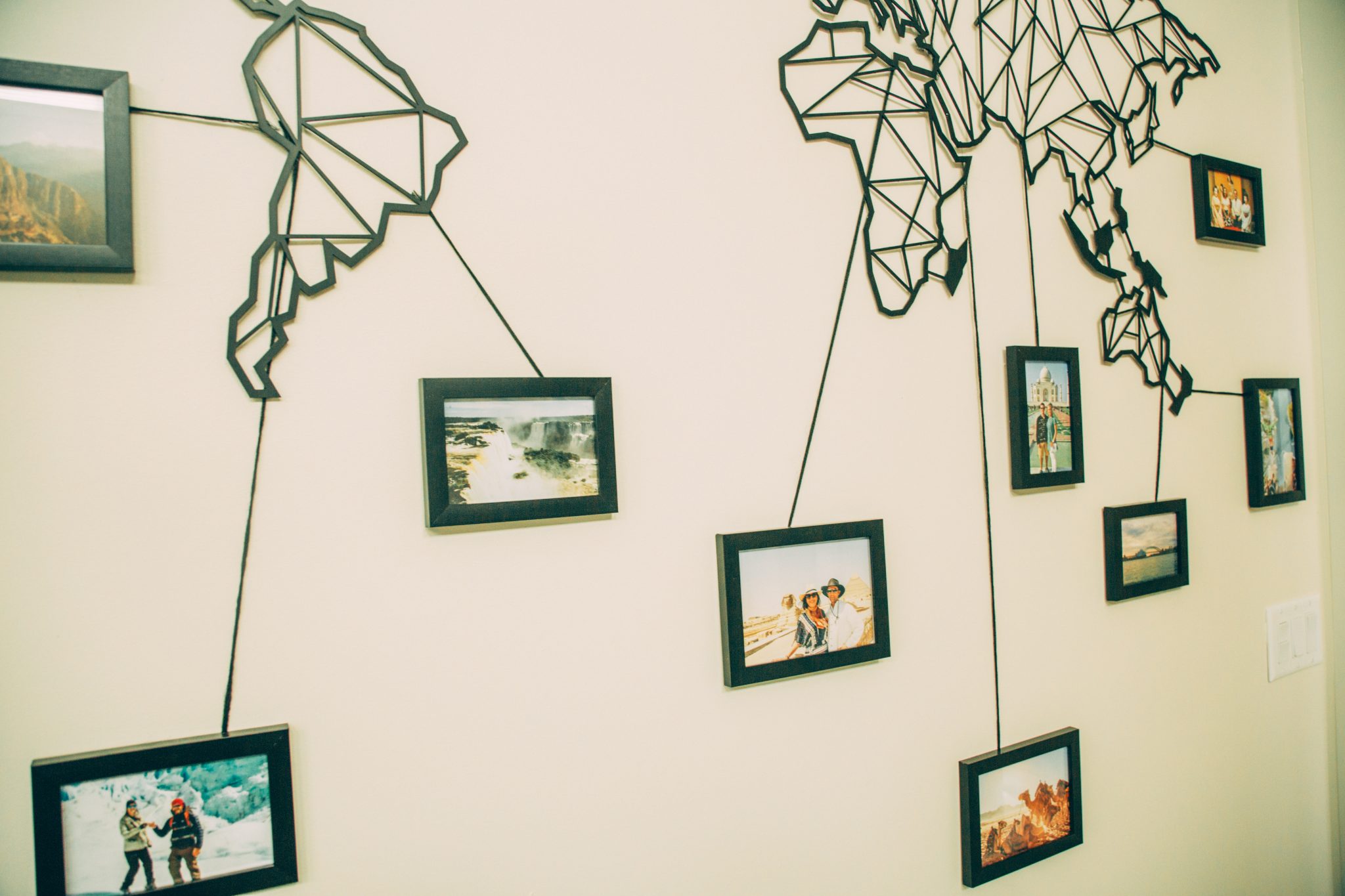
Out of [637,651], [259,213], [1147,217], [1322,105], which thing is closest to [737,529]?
[637,651]

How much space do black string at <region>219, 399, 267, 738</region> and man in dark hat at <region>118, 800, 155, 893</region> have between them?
0.08 m

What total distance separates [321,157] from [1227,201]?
1465 mm

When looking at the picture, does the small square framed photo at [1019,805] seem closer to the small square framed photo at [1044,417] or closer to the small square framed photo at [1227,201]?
the small square framed photo at [1044,417]

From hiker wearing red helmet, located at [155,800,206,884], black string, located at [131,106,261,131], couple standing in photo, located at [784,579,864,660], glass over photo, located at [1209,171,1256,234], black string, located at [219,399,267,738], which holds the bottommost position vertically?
hiker wearing red helmet, located at [155,800,206,884]

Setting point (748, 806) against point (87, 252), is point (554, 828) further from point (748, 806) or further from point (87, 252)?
point (87, 252)

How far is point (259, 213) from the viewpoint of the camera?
61 cm

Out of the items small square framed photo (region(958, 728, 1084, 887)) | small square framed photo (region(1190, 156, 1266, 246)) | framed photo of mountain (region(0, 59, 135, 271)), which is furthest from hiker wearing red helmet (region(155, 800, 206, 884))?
small square framed photo (region(1190, 156, 1266, 246))

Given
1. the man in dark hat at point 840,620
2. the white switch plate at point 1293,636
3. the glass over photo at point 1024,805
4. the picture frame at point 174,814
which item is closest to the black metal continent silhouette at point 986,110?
the man in dark hat at point 840,620

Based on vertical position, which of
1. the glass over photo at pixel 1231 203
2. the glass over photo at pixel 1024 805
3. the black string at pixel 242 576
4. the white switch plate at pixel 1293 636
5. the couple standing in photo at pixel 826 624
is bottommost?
the glass over photo at pixel 1024 805

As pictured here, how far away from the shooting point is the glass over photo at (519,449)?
657mm

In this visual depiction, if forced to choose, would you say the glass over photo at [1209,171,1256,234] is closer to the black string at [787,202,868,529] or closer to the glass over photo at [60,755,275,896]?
the black string at [787,202,868,529]

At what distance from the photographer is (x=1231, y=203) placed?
4.17 feet

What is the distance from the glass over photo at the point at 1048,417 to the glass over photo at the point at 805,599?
34 centimetres

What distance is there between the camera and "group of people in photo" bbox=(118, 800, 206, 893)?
557 mm
